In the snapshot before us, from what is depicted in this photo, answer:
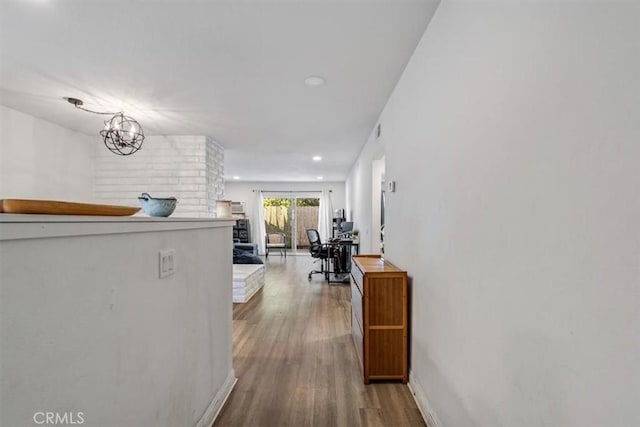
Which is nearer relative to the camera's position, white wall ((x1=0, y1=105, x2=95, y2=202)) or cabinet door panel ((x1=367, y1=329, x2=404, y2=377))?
cabinet door panel ((x1=367, y1=329, x2=404, y2=377))

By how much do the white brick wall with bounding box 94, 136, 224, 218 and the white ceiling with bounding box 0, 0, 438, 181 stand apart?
1.79 ft

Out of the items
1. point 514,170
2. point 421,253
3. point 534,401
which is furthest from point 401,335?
point 514,170

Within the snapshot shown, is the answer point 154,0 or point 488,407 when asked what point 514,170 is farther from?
point 154,0

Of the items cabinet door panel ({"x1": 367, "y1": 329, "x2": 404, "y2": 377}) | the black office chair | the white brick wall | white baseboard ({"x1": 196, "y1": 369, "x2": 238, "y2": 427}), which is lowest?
white baseboard ({"x1": 196, "y1": 369, "x2": 238, "y2": 427})

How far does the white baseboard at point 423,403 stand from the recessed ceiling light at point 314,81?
93.4 inches

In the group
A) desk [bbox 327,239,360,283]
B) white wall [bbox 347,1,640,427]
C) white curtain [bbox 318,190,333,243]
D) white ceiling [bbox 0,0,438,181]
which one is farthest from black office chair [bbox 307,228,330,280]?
white wall [bbox 347,1,640,427]

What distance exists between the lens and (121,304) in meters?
1.01

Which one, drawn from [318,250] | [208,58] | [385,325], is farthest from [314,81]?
[318,250]

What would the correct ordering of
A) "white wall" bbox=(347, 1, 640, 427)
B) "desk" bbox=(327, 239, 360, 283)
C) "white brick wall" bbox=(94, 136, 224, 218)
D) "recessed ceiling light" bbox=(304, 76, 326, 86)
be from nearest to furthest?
"white wall" bbox=(347, 1, 640, 427), "recessed ceiling light" bbox=(304, 76, 326, 86), "white brick wall" bbox=(94, 136, 224, 218), "desk" bbox=(327, 239, 360, 283)

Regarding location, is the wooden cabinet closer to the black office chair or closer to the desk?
the desk

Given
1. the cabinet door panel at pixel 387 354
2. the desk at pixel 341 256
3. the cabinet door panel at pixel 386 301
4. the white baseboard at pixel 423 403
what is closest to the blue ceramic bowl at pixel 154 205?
the cabinet door panel at pixel 386 301

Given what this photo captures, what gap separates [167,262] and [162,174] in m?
3.40

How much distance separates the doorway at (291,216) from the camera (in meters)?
10.0

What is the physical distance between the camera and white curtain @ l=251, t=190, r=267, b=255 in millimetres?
9703
